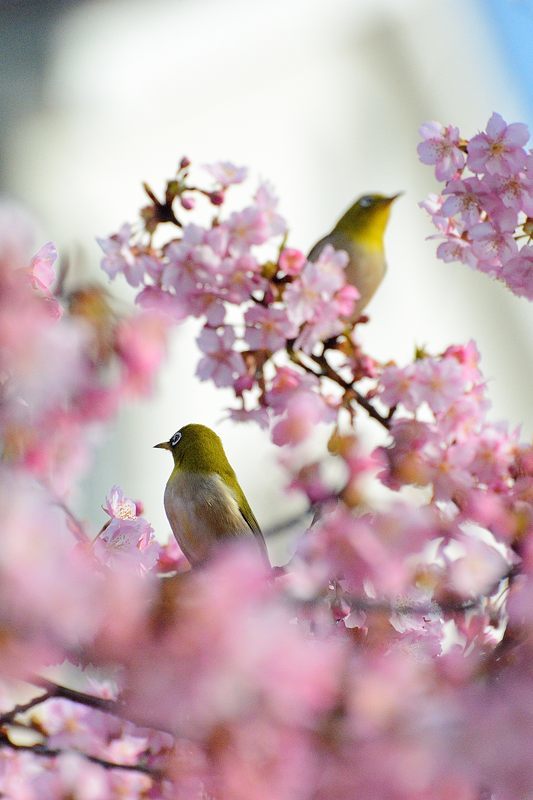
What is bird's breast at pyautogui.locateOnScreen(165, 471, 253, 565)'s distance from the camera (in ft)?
1.82

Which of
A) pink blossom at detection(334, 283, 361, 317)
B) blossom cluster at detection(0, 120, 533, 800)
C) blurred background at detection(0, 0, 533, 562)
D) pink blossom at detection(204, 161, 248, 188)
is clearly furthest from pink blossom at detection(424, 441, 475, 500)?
blurred background at detection(0, 0, 533, 562)

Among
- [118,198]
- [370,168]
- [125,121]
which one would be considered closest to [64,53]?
[125,121]

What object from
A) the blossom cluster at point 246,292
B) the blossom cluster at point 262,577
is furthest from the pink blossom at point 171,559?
the blossom cluster at point 246,292

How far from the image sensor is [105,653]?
1.06 feet

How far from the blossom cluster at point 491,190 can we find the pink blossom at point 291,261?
10 centimetres

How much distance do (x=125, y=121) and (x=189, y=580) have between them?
4.71ft

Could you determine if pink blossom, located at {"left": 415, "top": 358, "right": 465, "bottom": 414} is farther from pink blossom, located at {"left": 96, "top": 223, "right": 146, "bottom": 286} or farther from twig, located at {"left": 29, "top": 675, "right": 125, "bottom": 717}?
twig, located at {"left": 29, "top": 675, "right": 125, "bottom": 717}

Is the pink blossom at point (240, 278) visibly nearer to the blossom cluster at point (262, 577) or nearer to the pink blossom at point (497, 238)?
the blossom cluster at point (262, 577)

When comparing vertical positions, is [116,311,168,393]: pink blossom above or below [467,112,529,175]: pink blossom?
below

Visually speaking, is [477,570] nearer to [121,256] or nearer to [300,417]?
[300,417]

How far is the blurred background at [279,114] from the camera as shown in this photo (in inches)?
63.4

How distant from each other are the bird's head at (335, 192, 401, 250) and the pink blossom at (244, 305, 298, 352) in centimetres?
21

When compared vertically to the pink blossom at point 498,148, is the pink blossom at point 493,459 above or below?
below

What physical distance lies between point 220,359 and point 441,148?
20 centimetres
